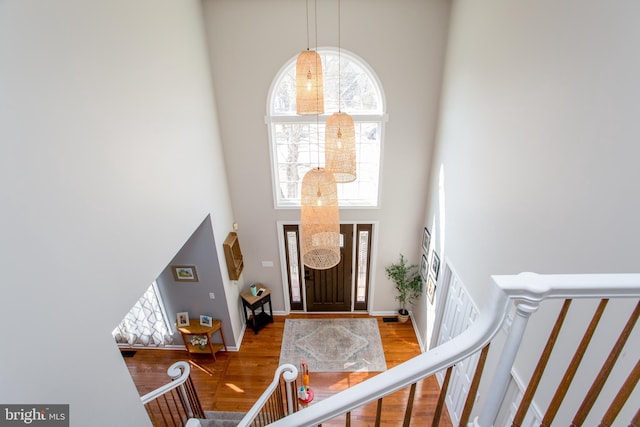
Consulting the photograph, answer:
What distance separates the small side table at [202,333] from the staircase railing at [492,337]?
13.4 ft

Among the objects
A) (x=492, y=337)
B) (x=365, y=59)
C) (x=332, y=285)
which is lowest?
(x=332, y=285)

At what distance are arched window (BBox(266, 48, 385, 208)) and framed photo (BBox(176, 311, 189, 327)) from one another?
84.0 inches

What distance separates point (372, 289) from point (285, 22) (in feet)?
13.9

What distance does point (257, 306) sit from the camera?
5.37 m

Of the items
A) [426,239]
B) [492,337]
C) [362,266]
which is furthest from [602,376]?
[362,266]

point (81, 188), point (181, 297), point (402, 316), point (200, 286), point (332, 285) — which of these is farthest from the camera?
point (332, 285)

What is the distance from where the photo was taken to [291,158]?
4980 millimetres

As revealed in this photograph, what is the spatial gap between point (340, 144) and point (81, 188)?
88.1 inches

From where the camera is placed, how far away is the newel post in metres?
0.85

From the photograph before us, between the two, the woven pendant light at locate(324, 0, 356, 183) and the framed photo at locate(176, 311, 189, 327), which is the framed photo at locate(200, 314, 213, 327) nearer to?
the framed photo at locate(176, 311, 189, 327)

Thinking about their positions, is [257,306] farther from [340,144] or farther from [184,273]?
[340,144]

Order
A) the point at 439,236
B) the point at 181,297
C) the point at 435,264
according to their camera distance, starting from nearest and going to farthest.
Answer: the point at 439,236, the point at 435,264, the point at 181,297

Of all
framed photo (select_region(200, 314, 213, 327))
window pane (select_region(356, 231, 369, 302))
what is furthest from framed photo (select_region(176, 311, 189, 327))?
window pane (select_region(356, 231, 369, 302))

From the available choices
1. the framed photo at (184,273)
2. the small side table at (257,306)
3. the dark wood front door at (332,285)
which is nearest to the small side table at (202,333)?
the small side table at (257,306)
